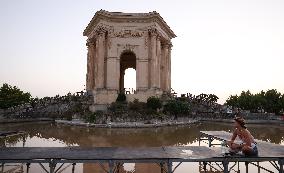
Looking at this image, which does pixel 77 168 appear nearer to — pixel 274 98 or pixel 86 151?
pixel 86 151

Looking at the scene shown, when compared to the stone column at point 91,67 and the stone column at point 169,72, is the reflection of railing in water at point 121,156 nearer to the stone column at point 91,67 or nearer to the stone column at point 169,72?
the stone column at point 91,67

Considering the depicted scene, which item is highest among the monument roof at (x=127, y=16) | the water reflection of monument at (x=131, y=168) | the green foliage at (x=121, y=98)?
the monument roof at (x=127, y=16)

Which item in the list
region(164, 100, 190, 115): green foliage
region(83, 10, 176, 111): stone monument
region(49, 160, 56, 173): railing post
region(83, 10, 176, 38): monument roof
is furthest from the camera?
region(83, 10, 176, 111): stone monument

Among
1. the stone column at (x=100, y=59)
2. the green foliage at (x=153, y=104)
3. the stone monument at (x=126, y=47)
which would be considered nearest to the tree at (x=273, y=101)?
the stone monument at (x=126, y=47)

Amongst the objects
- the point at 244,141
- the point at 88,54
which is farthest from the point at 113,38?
the point at 244,141

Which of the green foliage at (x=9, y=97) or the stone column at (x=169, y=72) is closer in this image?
the stone column at (x=169, y=72)

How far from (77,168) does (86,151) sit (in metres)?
3.40

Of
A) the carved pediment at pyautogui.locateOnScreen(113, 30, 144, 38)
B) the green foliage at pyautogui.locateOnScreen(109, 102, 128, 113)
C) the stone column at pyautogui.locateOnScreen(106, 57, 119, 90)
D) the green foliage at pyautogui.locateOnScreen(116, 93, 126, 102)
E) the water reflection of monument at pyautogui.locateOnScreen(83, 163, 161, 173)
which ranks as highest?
the carved pediment at pyautogui.locateOnScreen(113, 30, 144, 38)

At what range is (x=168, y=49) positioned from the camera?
63.5 meters

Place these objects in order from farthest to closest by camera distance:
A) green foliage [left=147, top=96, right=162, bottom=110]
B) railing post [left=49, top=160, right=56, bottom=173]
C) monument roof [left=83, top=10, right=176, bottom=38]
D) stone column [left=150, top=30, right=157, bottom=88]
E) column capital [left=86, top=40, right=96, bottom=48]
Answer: column capital [left=86, top=40, right=96, bottom=48] < stone column [left=150, top=30, right=157, bottom=88] < monument roof [left=83, top=10, right=176, bottom=38] < green foliage [left=147, top=96, right=162, bottom=110] < railing post [left=49, top=160, right=56, bottom=173]

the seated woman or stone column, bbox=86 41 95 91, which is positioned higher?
stone column, bbox=86 41 95 91

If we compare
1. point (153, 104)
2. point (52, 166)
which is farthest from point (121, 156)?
point (153, 104)

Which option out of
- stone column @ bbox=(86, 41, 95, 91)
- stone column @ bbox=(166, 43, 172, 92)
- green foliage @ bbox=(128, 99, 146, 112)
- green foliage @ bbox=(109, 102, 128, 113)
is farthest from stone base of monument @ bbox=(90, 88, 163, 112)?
stone column @ bbox=(166, 43, 172, 92)

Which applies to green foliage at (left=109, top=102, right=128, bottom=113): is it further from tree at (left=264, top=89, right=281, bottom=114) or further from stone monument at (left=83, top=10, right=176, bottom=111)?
tree at (left=264, top=89, right=281, bottom=114)
